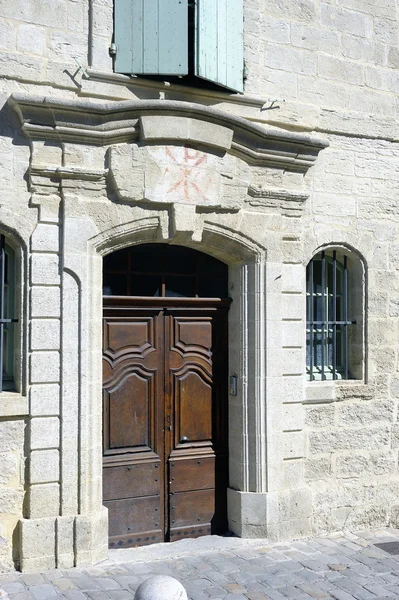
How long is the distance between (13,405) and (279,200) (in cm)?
295

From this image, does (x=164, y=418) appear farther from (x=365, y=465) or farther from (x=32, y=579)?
(x=365, y=465)

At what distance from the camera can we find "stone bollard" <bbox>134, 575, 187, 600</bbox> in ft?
11.2

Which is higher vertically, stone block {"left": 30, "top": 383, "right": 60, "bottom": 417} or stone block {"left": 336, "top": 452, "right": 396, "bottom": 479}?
stone block {"left": 30, "top": 383, "right": 60, "bottom": 417}

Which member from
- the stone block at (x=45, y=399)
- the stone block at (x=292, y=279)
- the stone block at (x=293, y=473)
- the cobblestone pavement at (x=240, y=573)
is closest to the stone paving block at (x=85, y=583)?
the cobblestone pavement at (x=240, y=573)

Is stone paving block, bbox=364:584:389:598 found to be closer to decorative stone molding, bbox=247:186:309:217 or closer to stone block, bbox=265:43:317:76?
decorative stone molding, bbox=247:186:309:217

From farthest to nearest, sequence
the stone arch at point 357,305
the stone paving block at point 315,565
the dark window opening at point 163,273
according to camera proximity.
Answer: the stone arch at point 357,305 < the dark window opening at point 163,273 < the stone paving block at point 315,565

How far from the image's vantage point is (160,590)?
3.43m

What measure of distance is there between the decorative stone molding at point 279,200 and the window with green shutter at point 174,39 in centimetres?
95

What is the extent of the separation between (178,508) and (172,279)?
2.07m

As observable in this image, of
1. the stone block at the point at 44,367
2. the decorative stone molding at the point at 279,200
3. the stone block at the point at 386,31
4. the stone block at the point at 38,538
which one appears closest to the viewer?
the stone block at the point at 38,538

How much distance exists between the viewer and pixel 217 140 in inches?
239

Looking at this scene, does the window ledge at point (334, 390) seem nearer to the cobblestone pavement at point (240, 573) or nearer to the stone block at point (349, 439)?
the stone block at point (349, 439)

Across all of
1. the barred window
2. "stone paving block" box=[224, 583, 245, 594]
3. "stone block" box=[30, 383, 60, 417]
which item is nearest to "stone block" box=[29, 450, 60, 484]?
"stone block" box=[30, 383, 60, 417]

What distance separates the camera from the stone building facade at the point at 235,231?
220 inches
